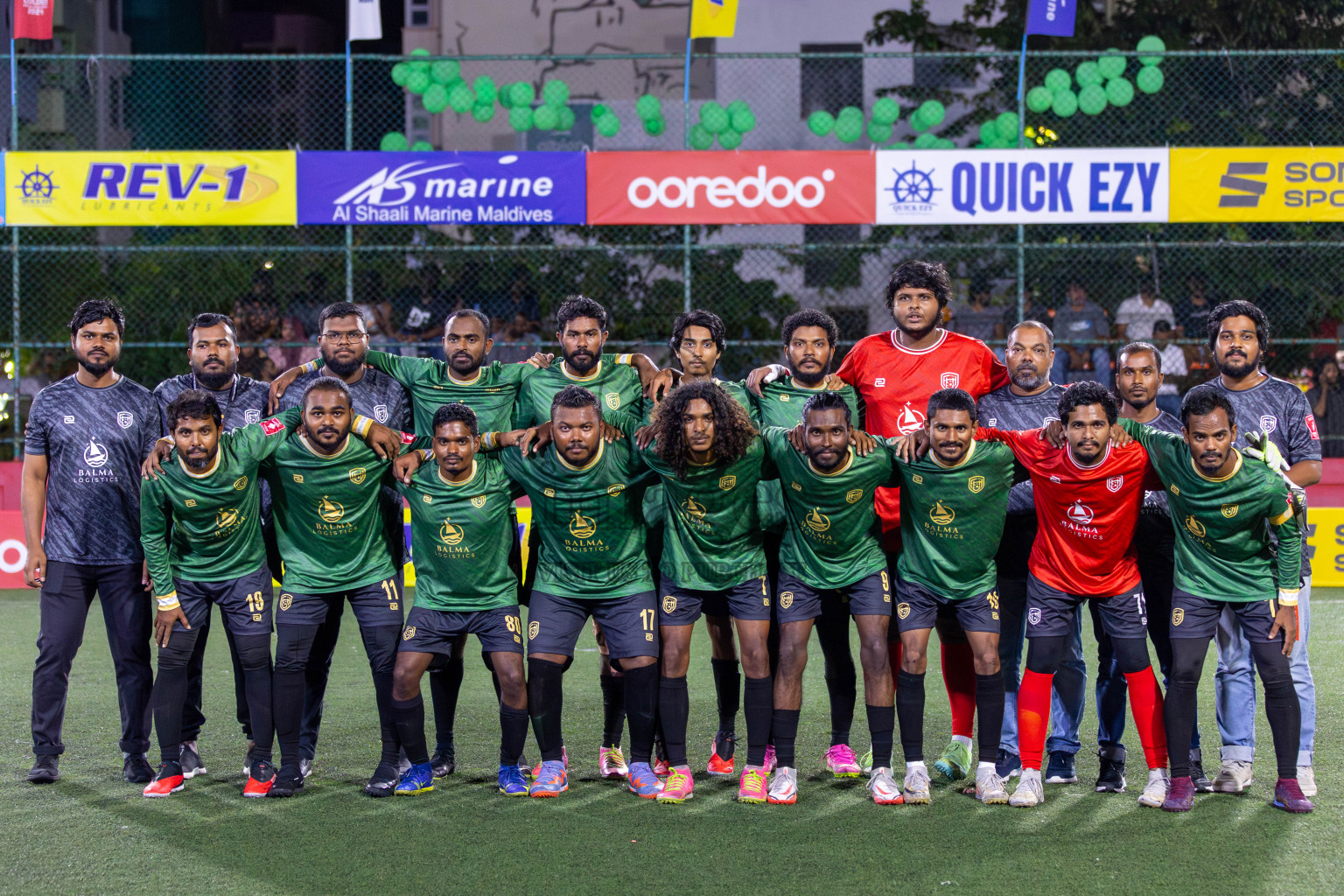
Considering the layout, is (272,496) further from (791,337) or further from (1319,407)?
(1319,407)

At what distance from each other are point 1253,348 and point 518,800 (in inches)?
141

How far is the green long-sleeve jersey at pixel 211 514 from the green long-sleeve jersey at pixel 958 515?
269 centimetres

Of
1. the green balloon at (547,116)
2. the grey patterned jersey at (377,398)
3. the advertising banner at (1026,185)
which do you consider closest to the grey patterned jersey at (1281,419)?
the grey patterned jersey at (377,398)


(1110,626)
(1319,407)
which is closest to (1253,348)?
(1110,626)

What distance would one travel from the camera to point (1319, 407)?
12984mm

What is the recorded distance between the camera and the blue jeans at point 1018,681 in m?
5.61

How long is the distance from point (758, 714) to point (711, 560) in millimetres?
668

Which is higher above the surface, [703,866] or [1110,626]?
[1110,626]

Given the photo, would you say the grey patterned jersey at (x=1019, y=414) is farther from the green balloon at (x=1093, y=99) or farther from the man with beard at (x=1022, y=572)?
the green balloon at (x=1093, y=99)

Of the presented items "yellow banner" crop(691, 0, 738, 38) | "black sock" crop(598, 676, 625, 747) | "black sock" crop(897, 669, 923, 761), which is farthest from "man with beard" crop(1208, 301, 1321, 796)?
"yellow banner" crop(691, 0, 738, 38)

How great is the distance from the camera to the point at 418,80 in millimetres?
12750

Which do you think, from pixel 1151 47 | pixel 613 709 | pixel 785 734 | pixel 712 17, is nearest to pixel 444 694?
pixel 613 709

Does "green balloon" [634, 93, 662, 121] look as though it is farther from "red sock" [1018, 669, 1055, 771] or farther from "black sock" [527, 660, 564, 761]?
"red sock" [1018, 669, 1055, 771]

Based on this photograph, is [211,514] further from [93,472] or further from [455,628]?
[455,628]
